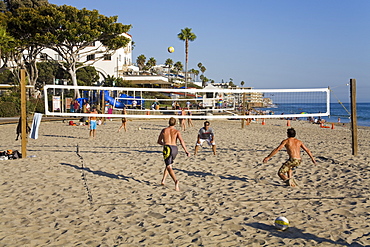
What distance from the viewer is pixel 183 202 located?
6.43 m

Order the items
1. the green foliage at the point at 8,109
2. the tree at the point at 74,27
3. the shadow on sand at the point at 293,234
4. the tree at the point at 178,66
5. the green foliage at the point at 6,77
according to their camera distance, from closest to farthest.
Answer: the shadow on sand at the point at 293,234, the green foliage at the point at 8,109, the tree at the point at 74,27, the green foliage at the point at 6,77, the tree at the point at 178,66

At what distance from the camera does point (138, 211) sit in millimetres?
5941

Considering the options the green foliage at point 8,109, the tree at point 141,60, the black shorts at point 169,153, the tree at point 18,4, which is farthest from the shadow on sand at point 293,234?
the tree at point 141,60

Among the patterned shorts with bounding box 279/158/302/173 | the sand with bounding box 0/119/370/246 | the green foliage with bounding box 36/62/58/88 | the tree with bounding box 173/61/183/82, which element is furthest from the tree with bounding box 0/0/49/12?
the tree with bounding box 173/61/183/82

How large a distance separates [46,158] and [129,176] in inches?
128

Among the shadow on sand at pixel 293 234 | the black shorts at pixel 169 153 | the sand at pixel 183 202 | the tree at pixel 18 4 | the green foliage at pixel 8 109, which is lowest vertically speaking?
the shadow on sand at pixel 293 234

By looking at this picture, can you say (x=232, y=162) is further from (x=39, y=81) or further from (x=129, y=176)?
(x=39, y=81)

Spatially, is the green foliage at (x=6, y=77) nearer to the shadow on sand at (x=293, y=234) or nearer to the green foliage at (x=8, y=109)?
the green foliage at (x=8, y=109)

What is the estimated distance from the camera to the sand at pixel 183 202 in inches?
191

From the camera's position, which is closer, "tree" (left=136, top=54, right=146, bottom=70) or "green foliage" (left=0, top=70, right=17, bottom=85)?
"green foliage" (left=0, top=70, right=17, bottom=85)

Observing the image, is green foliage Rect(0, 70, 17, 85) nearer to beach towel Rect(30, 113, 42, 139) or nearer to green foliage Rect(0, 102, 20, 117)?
green foliage Rect(0, 102, 20, 117)

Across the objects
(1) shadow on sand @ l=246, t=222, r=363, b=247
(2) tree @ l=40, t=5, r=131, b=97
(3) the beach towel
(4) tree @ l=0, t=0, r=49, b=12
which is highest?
(4) tree @ l=0, t=0, r=49, b=12

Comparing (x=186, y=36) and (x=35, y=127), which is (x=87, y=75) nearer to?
(x=186, y=36)

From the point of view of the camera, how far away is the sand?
15.9 feet
